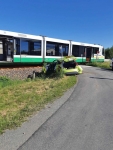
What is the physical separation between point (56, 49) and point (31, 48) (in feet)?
13.0

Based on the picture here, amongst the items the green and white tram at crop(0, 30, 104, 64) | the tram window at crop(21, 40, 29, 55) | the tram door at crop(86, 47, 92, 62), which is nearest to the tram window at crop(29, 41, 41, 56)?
the green and white tram at crop(0, 30, 104, 64)

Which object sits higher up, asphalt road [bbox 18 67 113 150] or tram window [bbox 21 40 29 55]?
tram window [bbox 21 40 29 55]

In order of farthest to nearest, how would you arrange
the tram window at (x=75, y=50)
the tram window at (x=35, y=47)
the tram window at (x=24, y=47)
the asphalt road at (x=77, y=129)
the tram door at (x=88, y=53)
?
the tram door at (x=88, y=53) < the tram window at (x=75, y=50) < the tram window at (x=35, y=47) < the tram window at (x=24, y=47) < the asphalt road at (x=77, y=129)

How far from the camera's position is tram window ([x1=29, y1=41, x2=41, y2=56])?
1789 centimetres

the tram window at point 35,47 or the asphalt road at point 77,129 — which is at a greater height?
the tram window at point 35,47

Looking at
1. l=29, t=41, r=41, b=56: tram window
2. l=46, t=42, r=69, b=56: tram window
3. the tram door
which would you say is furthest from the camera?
the tram door

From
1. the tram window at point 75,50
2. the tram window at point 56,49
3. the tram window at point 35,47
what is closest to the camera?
the tram window at point 35,47

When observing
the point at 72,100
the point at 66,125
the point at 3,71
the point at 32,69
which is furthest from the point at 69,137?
the point at 32,69

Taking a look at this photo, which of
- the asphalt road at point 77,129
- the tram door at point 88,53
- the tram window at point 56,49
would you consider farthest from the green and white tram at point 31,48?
the asphalt road at point 77,129

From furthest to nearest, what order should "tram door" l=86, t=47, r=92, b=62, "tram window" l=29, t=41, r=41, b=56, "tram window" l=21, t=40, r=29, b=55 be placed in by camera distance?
"tram door" l=86, t=47, r=92, b=62 → "tram window" l=29, t=41, r=41, b=56 → "tram window" l=21, t=40, r=29, b=55

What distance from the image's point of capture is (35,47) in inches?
723

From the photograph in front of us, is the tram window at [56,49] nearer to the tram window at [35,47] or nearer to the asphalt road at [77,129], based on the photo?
the tram window at [35,47]

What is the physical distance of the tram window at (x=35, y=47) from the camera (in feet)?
58.7

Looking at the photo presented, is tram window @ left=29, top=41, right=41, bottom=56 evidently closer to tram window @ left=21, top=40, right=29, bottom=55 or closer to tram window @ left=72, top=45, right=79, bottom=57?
tram window @ left=21, top=40, right=29, bottom=55
